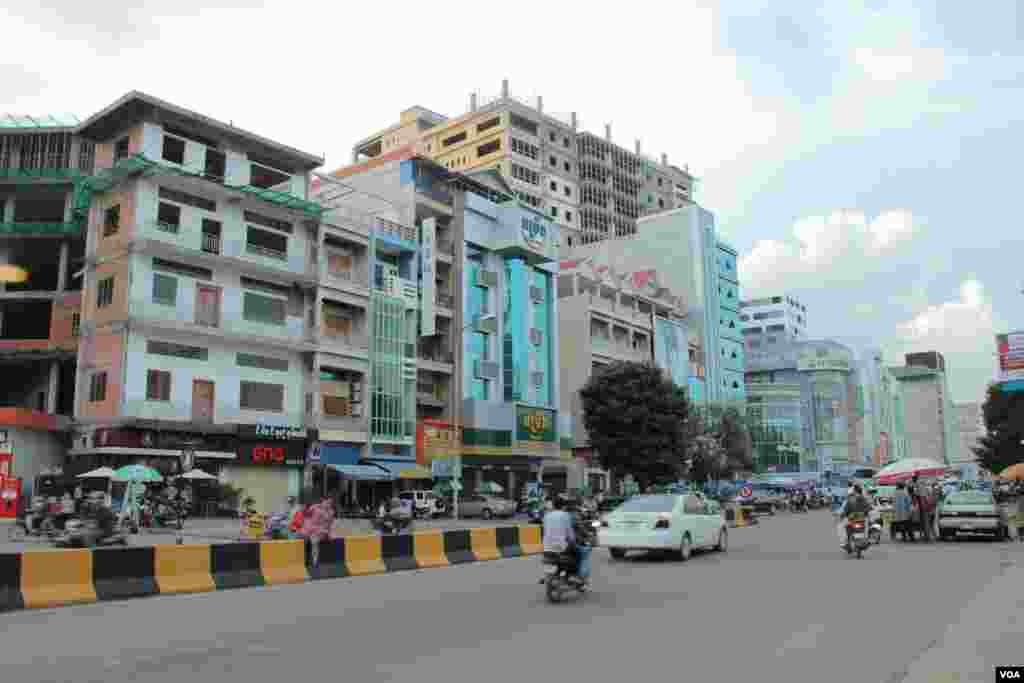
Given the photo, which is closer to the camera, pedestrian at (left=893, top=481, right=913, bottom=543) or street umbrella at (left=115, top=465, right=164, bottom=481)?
pedestrian at (left=893, top=481, right=913, bottom=543)

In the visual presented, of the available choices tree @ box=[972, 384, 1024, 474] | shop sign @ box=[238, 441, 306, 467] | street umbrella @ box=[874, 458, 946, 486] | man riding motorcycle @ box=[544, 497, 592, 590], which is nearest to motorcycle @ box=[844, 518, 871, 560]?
man riding motorcycle @ box=[544, 497, 592, 590]

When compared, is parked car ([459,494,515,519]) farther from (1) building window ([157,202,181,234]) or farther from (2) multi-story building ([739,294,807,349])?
(2) multi-story building ([739,294,807,349])

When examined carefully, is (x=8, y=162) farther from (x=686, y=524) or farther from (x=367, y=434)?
(x=686, y=524)

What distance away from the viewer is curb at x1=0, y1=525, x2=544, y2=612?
39.0 feet

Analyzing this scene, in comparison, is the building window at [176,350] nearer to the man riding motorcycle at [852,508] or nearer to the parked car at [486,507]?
the parked car at [486,507]

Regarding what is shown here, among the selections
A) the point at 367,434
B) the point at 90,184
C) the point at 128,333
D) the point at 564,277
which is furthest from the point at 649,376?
the point at 90,184

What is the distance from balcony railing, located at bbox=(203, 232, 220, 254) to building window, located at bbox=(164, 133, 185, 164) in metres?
3.77

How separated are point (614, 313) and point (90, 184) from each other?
4154cm

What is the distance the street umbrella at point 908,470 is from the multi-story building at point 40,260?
37.9 meters

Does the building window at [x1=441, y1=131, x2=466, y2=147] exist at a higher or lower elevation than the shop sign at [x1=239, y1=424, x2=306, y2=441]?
higher

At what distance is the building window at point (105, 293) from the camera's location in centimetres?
4012

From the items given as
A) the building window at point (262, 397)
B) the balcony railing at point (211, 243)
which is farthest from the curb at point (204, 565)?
the balcony railing at point (211, 243)

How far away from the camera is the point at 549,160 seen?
102688 millimetres

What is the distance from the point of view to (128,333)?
38.2 m
